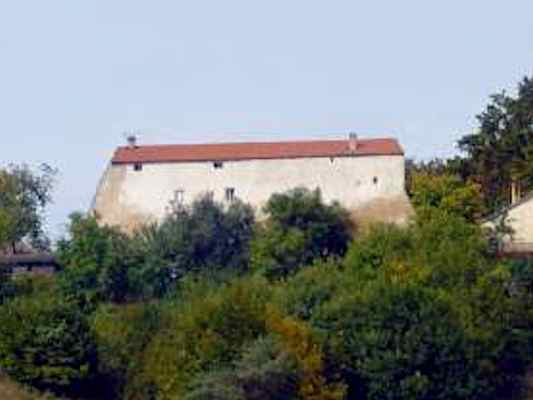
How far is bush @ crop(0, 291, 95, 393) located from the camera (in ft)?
169

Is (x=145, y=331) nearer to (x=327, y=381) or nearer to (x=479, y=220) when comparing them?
(x=327, y=381)

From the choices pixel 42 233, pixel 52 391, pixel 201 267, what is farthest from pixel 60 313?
pixel 42 233

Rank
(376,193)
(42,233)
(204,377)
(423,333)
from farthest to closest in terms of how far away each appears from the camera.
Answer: (42,233), (376,193), (423,333), (204,377)

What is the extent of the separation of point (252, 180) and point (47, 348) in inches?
704

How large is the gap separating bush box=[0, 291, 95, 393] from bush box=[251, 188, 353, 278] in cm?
1002

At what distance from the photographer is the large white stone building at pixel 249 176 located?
67.2 m

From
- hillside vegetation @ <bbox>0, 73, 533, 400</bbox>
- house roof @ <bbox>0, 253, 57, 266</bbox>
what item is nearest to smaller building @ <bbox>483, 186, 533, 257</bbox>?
hillside vegetation @ <bbox>0, 73, 533, 400</bbox>

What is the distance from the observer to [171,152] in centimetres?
6994

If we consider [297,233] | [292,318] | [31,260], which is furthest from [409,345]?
[31,260]

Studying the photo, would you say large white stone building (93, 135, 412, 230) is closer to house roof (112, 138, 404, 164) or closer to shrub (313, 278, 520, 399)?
house roof (112, 138, 404, 164)

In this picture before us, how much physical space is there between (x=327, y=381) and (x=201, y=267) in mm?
13172

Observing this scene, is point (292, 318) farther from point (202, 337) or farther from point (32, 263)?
point (32, 263)

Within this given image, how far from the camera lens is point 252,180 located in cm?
6831

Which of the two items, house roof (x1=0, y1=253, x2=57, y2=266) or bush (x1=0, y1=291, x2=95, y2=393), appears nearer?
bush (x1=0, y1=291, x2=95, y2=393)
